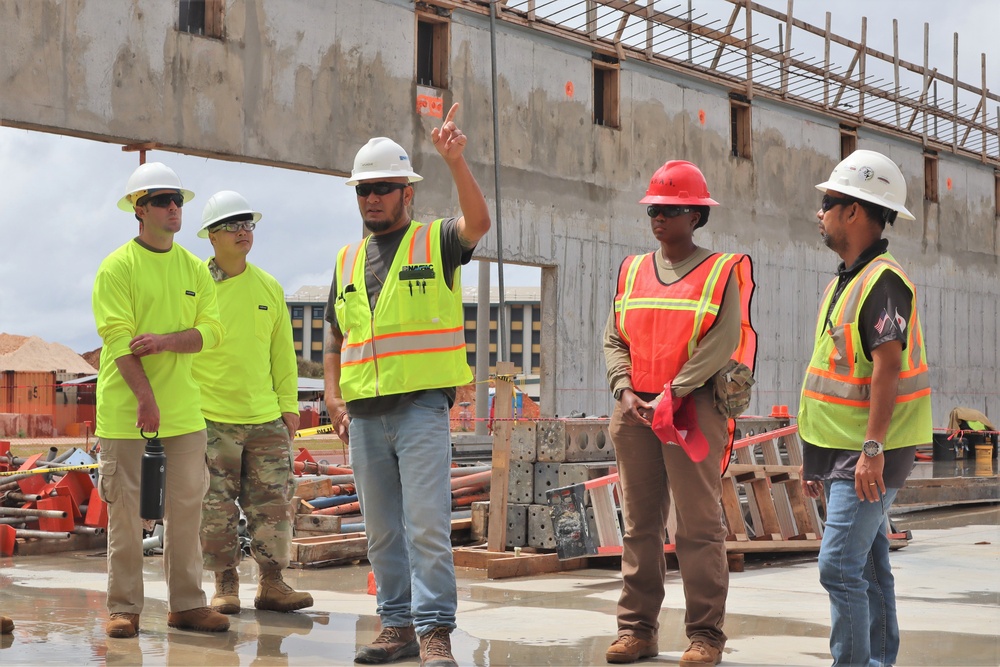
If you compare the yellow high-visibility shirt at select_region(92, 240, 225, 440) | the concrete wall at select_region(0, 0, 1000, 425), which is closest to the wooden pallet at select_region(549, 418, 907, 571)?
the yellow high-visibility shirt at select_region(92, 240, 225, 440)

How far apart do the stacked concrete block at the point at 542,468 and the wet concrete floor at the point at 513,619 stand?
1.79 feet

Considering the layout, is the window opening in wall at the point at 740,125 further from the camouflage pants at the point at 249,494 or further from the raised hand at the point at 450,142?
the raised hand at the point at 450,142

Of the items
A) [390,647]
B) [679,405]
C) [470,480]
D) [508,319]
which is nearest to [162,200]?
[390,647]

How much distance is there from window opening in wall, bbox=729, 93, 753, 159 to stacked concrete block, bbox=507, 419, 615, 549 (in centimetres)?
1656

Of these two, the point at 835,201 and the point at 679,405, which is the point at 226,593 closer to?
the point at 679,405

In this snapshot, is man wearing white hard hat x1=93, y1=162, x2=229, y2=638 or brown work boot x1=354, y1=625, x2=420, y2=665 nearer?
brown work boot x1=354, y1=625, x2=420, y2=665

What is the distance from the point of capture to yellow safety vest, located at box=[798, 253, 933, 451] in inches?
155

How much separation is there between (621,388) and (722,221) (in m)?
18.8

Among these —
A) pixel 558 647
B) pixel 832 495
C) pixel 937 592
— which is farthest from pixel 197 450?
pixel 937 592

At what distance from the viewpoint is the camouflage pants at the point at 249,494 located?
6027 mm

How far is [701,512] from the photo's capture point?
15.7ft

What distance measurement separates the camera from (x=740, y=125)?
2400cm

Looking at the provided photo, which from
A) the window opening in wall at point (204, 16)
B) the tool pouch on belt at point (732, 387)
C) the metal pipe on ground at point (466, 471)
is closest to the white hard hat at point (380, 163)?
the tool pouch on belt at point (732, 387)

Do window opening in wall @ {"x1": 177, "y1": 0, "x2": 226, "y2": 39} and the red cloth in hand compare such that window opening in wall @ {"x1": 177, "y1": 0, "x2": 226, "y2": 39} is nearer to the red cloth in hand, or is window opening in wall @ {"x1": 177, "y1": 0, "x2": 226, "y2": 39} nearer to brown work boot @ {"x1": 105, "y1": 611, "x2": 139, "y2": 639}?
brown work boot @ {"x1": 105, "y1": 611, "x2": 139, "y2": 639}
